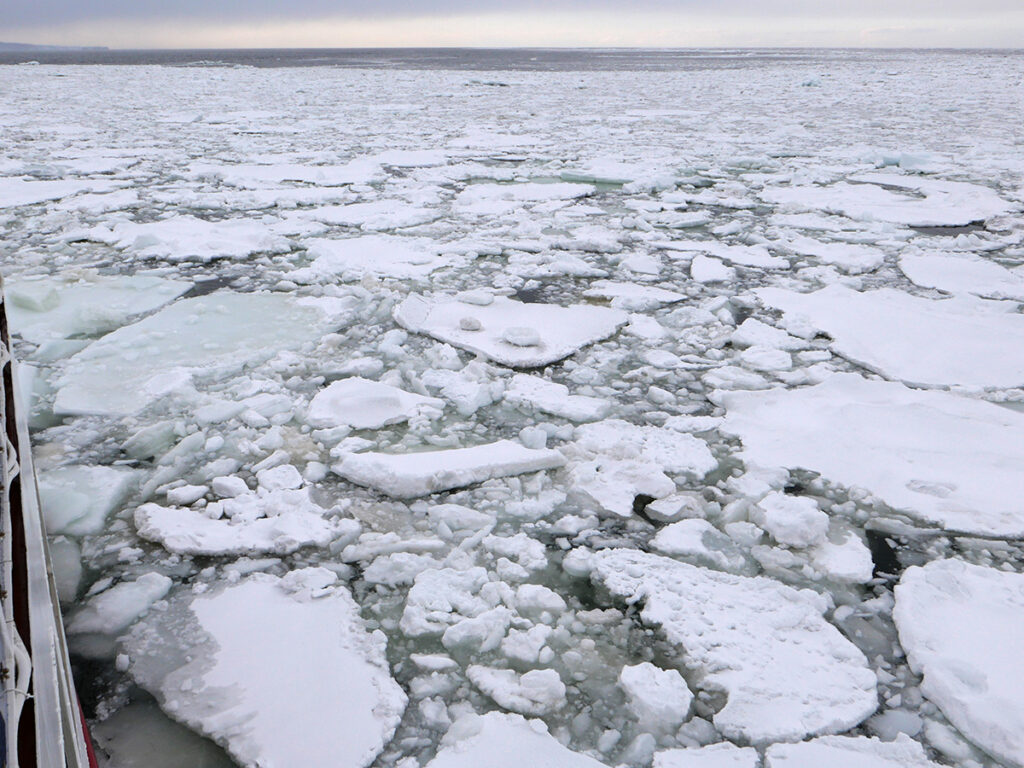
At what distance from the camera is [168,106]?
13070 millimetres

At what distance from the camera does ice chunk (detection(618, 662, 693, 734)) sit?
1.27 metres

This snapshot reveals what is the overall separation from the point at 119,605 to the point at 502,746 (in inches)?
34.2

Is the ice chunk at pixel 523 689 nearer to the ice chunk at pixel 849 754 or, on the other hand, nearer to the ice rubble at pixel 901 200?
the ice chunk at pixel 849 754

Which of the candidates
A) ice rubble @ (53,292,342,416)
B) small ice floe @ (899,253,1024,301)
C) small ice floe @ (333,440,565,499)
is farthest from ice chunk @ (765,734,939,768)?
small ice floe @ (899,253,1024,301)

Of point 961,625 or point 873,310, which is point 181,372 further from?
point 873,310

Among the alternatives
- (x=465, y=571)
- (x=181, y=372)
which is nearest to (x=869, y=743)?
(x=465, y=571)

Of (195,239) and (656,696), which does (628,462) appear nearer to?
(656,696)

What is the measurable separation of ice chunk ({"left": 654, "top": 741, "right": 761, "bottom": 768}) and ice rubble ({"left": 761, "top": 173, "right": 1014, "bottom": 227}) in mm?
4487

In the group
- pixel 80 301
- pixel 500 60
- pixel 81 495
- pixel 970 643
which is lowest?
pixel 970 643

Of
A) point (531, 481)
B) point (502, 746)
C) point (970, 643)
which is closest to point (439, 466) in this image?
point (531, 481)

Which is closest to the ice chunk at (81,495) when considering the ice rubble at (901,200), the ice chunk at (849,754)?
the ice chunk at (849,754)

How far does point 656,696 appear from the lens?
1.30m

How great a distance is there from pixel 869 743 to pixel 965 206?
5135 millimetres

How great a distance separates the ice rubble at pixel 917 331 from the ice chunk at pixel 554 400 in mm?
1116
